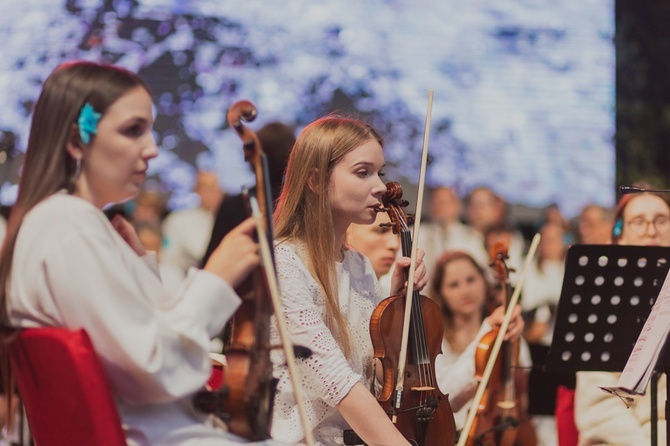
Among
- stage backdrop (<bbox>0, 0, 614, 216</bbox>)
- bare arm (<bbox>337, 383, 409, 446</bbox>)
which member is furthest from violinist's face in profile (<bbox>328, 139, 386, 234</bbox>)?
stage backdrop (<bbox>0, 0, 614, 216</bbox>)

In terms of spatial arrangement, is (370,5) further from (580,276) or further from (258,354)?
(258,354)

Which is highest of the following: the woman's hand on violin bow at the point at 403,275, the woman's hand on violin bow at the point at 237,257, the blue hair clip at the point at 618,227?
the woman's hand on violin bow at the point at 237,257

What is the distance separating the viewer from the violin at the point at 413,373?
8.23 feet

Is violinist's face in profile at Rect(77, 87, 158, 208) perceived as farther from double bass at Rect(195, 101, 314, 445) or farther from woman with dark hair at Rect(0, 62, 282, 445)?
double bass at Rect(195, 101, 314, 445)

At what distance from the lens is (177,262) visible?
21.0 ft

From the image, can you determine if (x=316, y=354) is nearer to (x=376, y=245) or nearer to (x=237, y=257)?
(x=237, y=257)

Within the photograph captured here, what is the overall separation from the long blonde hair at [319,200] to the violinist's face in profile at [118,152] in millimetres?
781

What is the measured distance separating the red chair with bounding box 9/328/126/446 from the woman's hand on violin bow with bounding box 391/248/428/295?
1054mm

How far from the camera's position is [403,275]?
264 cm

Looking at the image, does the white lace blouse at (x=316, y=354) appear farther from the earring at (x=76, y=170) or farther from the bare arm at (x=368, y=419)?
the earring at (x=76, y=170)

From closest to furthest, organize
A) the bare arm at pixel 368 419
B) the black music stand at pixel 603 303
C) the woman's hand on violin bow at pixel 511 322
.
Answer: the bare arm at pixel 368 419 → the black music stand at pixel 603 303 → the woman's hand on violin bow at pixel 511 322

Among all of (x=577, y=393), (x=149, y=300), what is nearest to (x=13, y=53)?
(x=577, y=393)

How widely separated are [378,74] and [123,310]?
544cm

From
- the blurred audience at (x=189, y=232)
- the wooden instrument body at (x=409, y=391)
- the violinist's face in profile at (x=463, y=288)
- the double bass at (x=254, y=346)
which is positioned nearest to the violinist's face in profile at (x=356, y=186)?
the wooden instrument body at (x=409, y=391)
